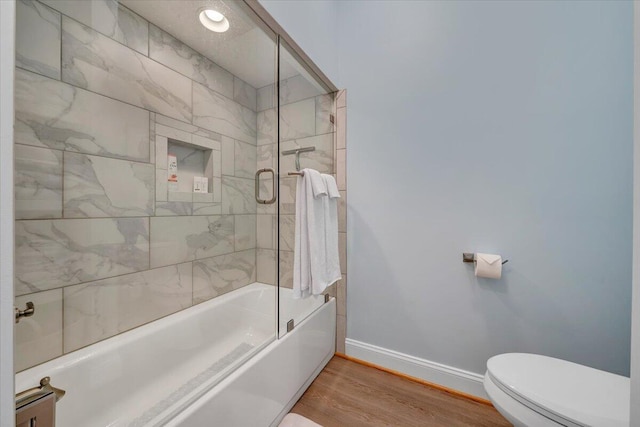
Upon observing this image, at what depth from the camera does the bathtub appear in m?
0.99

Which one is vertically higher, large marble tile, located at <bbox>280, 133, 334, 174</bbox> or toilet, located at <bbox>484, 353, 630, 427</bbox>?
large marble tile, located at <bbox>280, 133, 334, 174</bbox>

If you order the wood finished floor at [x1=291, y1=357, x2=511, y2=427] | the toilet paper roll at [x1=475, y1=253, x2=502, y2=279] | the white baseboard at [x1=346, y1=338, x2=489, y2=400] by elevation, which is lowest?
the wood finished floor at [x1=291, y1=357, x2=511, y2=427]

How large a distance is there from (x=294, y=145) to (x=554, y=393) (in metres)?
1.68

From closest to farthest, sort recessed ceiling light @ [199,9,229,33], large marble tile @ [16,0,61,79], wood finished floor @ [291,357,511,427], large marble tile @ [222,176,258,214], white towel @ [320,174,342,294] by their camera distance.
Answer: large marble tile @ [16,0,61,79] < wood finished floor @ [291,357,511,427] < recessed ceiling light @ [199,9,229,33] < white towel @ [320,174,342,294] < large marble tile @ [222,176,258,214]

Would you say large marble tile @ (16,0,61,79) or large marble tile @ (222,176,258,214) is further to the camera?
large marble tile @ (222,176,258,214)

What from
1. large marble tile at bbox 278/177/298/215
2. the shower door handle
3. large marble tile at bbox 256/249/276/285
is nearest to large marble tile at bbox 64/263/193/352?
large marble tile at bbox 256/249/276/285

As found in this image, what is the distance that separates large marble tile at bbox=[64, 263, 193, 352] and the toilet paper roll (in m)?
1.81

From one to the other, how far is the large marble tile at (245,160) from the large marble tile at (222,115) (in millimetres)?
47

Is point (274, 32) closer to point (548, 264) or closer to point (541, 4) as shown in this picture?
point (541, 4)

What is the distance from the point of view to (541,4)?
1.31 metres

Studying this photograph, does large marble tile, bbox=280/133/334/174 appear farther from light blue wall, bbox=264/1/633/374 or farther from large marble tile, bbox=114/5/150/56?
large marble tile, bbox=114/5/150/56

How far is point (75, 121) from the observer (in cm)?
121

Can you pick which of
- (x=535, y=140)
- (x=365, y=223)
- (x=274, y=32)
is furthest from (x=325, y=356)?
(x=274, y=32)

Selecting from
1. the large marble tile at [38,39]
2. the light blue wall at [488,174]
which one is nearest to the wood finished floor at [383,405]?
the light blue wall at [488,174]
